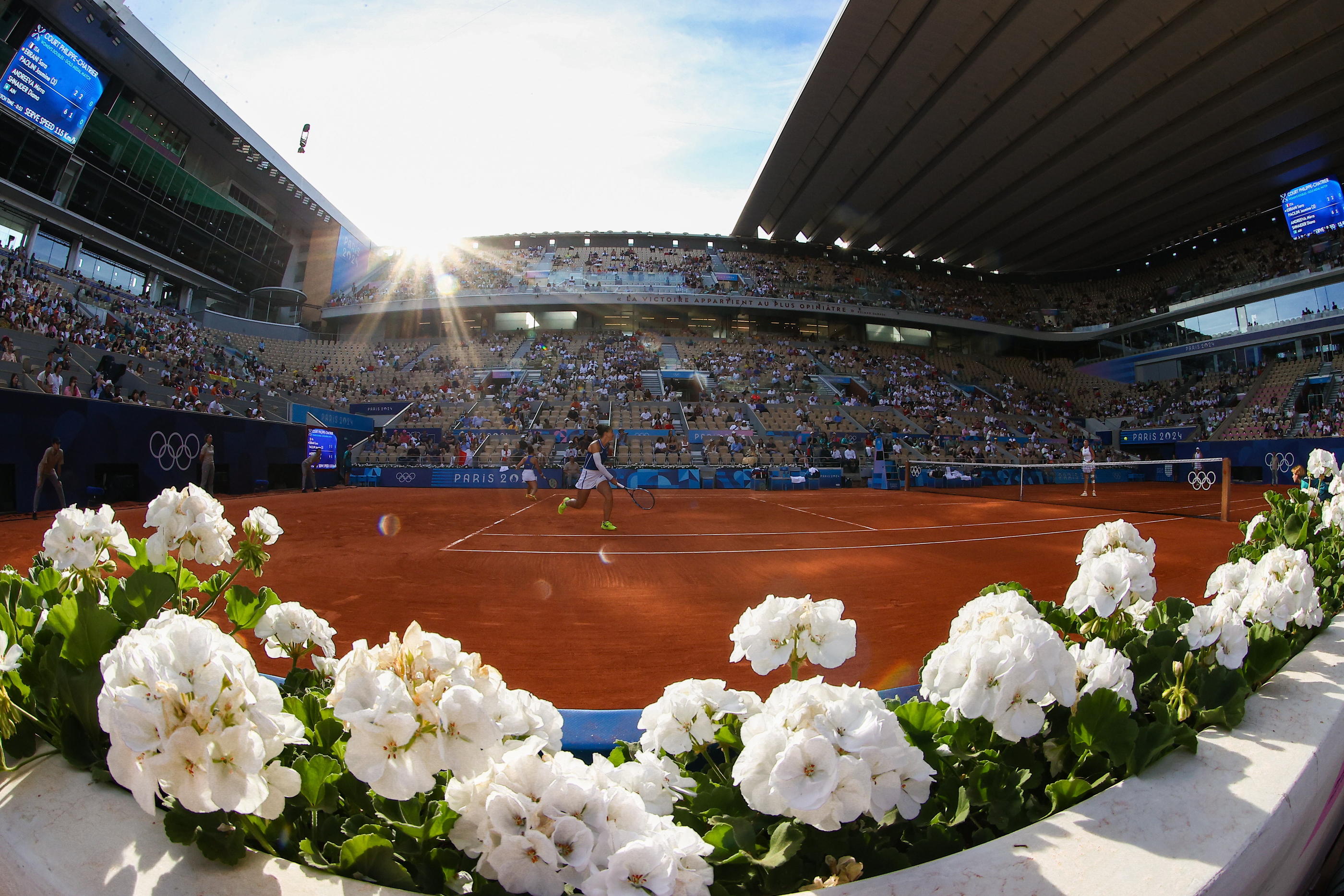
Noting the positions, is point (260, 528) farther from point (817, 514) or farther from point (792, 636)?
point (817, 514)

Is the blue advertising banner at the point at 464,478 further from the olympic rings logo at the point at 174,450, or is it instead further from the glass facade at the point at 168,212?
the glass facade at the point at 168,212

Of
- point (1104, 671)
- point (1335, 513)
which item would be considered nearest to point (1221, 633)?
point (1104, 671)

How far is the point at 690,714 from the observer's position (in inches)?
51.0

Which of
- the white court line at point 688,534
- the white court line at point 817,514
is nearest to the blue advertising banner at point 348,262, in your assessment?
the white court line at point 817,514

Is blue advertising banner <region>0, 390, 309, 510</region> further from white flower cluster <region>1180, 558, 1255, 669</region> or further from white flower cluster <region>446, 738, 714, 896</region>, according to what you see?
white flower cluster <region>1180, 558, 1255, 669</region>

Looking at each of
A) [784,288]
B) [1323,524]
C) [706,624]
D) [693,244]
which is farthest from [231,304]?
[1323,524]

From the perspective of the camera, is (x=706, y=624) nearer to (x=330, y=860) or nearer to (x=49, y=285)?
(x=330, y=860)

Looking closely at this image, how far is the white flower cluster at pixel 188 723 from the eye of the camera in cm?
85

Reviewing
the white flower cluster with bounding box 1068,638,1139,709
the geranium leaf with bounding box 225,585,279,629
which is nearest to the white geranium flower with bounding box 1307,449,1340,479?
the white flower cluster with bounding box 1068,638,1139,709

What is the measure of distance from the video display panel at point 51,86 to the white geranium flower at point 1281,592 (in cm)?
3869

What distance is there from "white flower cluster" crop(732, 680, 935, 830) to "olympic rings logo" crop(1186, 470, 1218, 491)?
26.2 metres

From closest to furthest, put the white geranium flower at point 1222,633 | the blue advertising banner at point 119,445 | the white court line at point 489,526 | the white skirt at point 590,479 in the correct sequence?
1. the white geranium flower at point 1222,633
2. the white court line at point 489,526
3. the white skirt at point 590,479
4. the blue advertising banner at point 119,445

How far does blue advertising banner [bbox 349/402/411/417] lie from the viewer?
96.6ft

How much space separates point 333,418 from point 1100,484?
1324 inches
